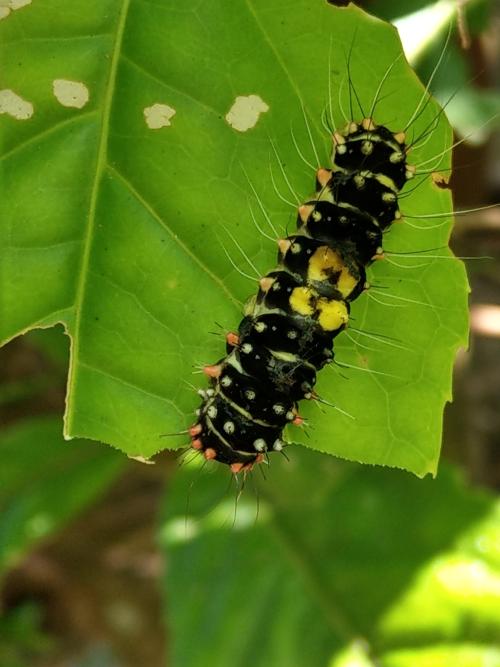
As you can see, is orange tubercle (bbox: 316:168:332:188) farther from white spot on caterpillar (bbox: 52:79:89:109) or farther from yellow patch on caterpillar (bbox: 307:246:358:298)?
white spot on caterpillar (bbox: 52:79:89:109)

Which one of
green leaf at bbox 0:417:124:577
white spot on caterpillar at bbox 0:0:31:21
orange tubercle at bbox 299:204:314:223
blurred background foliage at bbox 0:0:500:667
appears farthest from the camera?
green leaf at bbox 0:417:124:577

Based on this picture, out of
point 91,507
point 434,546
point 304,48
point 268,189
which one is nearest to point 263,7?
point 304,48

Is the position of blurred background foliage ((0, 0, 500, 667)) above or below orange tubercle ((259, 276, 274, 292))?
below

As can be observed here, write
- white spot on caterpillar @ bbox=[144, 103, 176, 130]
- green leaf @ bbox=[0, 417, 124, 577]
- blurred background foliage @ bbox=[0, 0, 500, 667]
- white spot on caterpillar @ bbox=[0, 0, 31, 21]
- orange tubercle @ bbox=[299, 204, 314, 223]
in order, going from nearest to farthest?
white spot on caterpillar @ bbox=[0, 0, 31, 21] < white spot on caterpillar @ bbox=[144, 103, 176, 130] < orange tubercle @ bbox=[299, 204, 314, 223] < blurred background foliage @ bbox=[0, 0, 500, 667] < green leaf @ bbox=[0, 417, 124, 577]

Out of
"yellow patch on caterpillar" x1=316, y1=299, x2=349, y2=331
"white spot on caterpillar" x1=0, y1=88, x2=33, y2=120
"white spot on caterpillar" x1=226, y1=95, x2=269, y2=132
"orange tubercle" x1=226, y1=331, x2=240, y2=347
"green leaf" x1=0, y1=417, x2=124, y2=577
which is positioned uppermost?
"white spot on caterpillar" x1=226, y1=95, x2=269, y2=132

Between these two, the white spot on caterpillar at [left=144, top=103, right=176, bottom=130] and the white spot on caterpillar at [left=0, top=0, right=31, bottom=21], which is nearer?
the white spot on caterpillar at [left=0, top=0, right=31, bottom=21]

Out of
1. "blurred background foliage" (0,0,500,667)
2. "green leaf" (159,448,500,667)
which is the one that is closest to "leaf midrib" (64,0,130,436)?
"blurred background foliage" (0,0,500,667)

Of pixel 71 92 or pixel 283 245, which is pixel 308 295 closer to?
pixel 283 245

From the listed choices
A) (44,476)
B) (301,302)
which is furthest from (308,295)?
(44,476)
